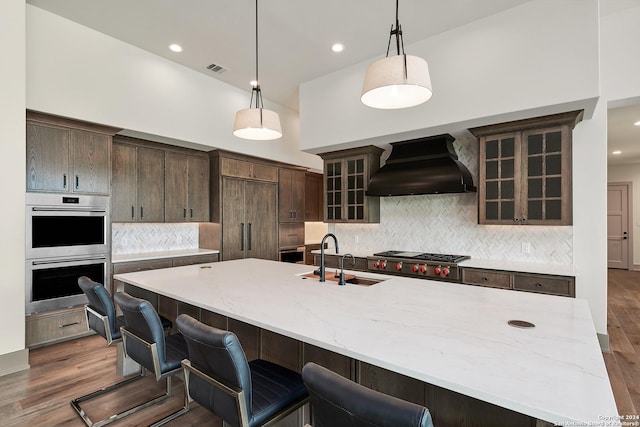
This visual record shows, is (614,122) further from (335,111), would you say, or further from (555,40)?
(335,111)

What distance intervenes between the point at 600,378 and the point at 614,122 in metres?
6.10

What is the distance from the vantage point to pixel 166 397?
2.46 metres

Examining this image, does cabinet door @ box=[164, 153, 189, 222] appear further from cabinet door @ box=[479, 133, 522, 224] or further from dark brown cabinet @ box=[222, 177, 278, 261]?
cabinet door @ box=[479, 133, 522, 224]

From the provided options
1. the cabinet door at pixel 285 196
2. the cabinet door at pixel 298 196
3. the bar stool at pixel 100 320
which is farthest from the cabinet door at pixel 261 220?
the bar stool at pixel 100 320

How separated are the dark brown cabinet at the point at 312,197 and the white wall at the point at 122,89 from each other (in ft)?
6.01

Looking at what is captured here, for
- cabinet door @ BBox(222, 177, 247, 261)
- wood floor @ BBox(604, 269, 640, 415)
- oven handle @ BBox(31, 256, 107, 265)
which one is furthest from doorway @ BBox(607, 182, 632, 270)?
oven handle @ BBox(31, 256, 107, 265)

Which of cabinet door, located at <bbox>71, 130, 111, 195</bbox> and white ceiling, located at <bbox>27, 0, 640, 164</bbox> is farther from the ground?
white ceiling, located at <bbox>27, 0, 640, 164</bbox>

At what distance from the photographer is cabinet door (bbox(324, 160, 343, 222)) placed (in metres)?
4.96

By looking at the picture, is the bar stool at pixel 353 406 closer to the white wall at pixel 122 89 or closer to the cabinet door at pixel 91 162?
the cabinet door at pixel 91 162

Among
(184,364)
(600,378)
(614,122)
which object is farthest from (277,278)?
(614,122)

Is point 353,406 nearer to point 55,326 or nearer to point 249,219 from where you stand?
point 55,326

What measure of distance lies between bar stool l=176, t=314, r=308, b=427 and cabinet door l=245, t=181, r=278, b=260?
158 inches

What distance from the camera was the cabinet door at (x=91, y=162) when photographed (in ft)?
11.7

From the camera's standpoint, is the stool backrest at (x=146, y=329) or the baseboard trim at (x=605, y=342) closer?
the stool backrest at (x=146, y=329)
